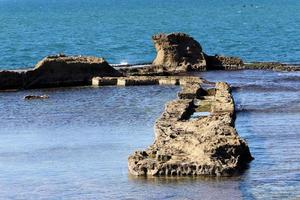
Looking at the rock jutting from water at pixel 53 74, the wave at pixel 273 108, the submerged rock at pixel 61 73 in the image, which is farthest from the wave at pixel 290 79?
the wave at pixel 273 108

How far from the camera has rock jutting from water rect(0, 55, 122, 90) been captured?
193 feet

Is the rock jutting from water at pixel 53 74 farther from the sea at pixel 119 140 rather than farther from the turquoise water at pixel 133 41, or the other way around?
the turquoise water at pixel 133 41

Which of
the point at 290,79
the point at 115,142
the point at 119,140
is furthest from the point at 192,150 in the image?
the point at 290,79

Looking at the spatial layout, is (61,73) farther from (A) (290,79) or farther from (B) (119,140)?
(B) (119,140)

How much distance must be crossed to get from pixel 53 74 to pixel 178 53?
10630 mm

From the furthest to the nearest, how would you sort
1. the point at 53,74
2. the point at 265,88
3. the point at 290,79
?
the point at 53,74 < the point at 290,79 < the point at 265,88

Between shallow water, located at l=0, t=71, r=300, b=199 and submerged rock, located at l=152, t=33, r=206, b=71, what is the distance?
644 cm

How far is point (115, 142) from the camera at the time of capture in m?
37.6

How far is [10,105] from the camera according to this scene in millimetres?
51469

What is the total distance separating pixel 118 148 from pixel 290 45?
217 ft

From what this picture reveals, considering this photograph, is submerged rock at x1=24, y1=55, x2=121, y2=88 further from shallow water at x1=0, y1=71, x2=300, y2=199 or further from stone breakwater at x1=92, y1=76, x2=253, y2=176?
stone breakwater at x1=92, y1=76, x2=253, y2=176

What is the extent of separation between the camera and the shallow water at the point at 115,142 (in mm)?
28703

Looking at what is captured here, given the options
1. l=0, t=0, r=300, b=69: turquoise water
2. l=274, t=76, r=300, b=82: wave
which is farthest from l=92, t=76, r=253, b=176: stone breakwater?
l=0, t=0, r=300, b=69: turquoise water

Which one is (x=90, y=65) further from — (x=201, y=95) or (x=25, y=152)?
(x=25, y=152)
